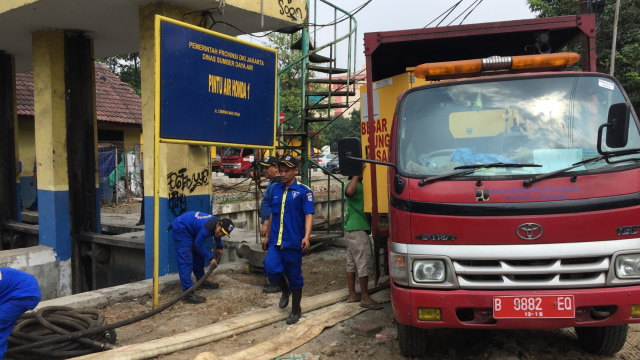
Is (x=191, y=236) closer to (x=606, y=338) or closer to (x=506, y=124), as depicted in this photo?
(x=506, y=124)

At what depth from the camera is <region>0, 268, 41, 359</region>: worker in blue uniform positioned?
11.5 ft

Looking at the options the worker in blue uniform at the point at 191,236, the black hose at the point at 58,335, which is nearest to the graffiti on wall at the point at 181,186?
→ the worker in blue uniform at the point at 191,236

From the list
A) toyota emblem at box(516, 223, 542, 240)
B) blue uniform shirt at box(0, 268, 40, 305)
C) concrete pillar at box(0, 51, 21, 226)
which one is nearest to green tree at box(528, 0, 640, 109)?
toyota emblem at box(516, 223, 542, 240)

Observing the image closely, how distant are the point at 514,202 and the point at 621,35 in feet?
54.0

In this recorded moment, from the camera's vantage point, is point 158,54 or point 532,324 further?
point 158,54

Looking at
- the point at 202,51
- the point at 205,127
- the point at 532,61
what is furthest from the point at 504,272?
the point at 202,51

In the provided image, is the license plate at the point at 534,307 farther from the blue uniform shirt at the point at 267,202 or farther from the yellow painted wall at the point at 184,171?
the yellow painted wall at the point at 184,171

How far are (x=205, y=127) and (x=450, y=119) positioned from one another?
3.12 metres

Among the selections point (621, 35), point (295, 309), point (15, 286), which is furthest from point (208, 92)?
point (621, 35)

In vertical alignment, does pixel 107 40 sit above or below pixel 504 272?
above

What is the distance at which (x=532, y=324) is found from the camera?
2.96 m

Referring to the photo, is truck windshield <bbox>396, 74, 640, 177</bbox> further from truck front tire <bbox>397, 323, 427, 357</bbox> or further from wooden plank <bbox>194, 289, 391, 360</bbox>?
wooden plank <bbox>194, 289, 391, 360</bbox>

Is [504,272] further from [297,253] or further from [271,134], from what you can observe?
[271,134]

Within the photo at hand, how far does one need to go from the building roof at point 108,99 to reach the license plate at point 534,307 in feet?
46.2
